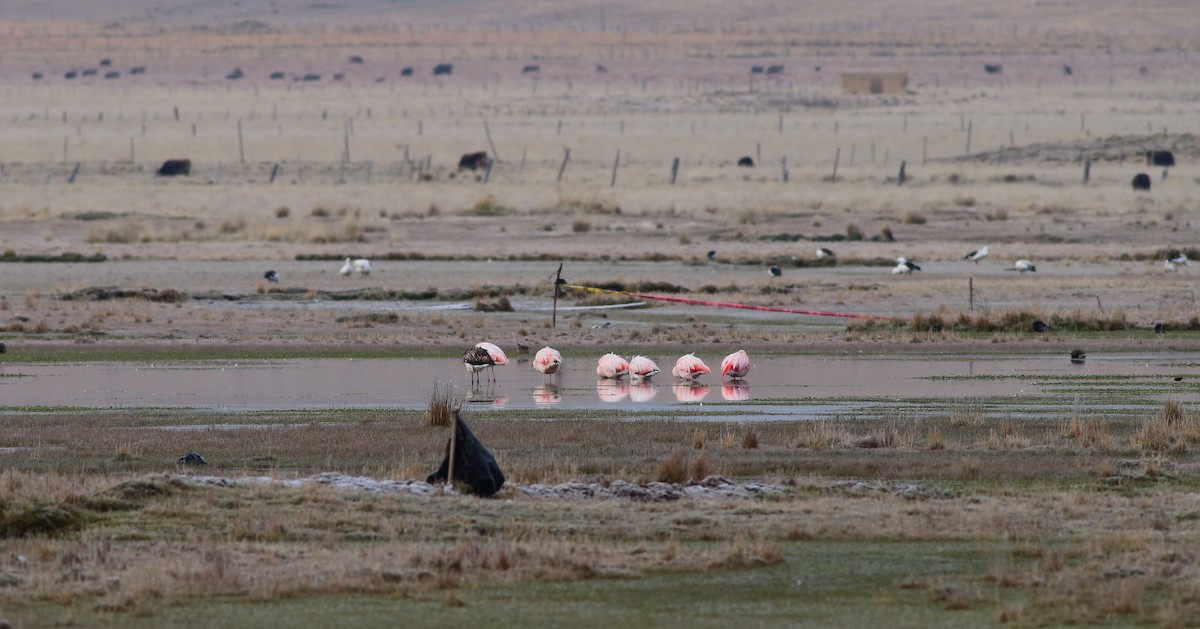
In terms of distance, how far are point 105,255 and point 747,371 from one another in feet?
83.1

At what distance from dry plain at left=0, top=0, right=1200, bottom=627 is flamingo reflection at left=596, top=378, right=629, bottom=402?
7.08 feet

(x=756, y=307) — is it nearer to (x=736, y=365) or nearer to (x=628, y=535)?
(x=736, y=365)

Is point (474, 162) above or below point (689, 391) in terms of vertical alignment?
above

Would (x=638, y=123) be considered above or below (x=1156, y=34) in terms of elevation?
below

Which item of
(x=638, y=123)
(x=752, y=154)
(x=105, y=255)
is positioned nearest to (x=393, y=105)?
(x=638, y=123)

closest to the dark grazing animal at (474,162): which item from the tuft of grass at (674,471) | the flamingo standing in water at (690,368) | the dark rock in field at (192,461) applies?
the flamingo standing in water at (690,368)

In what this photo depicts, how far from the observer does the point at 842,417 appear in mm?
18906

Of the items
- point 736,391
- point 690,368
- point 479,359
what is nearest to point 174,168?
point 479,359

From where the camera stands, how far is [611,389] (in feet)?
74.2

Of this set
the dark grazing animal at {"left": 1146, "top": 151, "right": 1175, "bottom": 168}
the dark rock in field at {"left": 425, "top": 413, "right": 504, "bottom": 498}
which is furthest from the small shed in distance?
the dark rock in field at {"left": 425, "top": 413, "right": 504, "bottom": 498}

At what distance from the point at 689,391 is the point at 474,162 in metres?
55.8

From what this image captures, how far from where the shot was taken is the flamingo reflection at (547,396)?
2103 centimetres

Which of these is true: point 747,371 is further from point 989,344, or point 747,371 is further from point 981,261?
point 981,261

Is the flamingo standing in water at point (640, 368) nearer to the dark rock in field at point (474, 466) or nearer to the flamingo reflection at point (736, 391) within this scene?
the flamingo reflection at point (736, 391)
